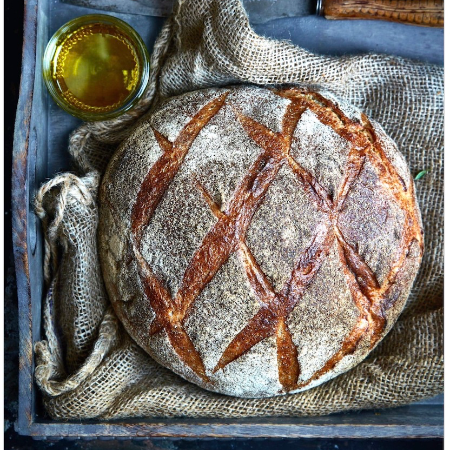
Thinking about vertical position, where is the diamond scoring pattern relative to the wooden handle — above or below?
below

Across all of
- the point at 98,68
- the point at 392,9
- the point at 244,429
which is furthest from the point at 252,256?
the point at 392,9

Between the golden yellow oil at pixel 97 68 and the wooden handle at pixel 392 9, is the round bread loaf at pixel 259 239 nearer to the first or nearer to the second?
the golden yellow oil at pixel 97 68

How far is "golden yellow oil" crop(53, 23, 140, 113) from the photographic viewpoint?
1.67 meters

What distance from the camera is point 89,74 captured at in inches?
65.8

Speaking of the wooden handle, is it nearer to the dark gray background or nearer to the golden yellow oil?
the dark gray background

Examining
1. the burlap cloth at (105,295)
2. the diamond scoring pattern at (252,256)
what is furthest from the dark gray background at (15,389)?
the diamond scoring pattern at (252,256)

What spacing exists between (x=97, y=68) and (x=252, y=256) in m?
0.75

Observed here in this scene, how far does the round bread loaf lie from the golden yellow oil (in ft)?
0.64

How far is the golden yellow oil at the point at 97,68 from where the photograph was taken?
1671 millimetres

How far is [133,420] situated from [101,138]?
34.1 inches

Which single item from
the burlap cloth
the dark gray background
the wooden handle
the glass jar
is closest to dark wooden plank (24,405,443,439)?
the burlap cloth

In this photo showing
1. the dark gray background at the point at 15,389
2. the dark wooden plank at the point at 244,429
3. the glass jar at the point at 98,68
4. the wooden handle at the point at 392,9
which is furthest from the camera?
the dark gray background at the point at 15,389

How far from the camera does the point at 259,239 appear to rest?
56.6 inches

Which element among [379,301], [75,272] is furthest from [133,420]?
[379,301]
